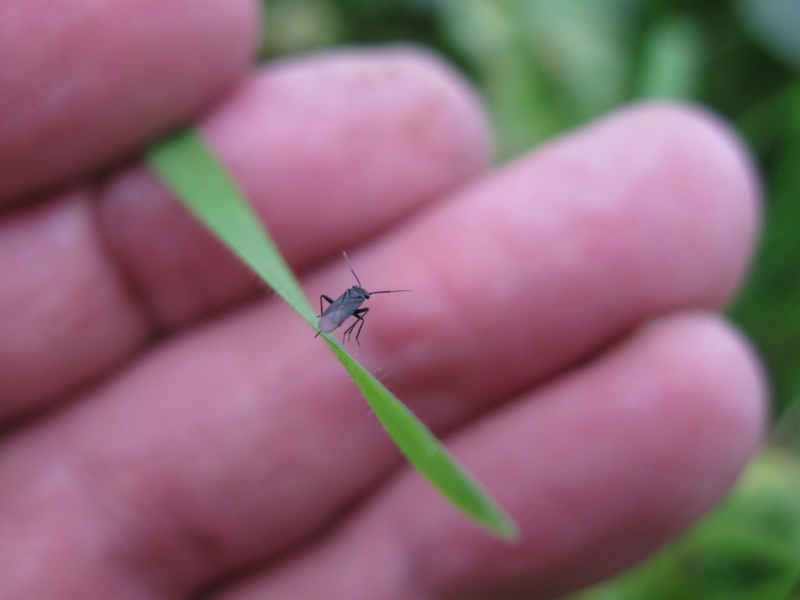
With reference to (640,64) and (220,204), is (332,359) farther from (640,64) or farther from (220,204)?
(640,64)

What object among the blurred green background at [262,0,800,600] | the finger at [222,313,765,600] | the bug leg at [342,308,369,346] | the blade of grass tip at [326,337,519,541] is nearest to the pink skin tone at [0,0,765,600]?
the finger at [222,313,765,600]

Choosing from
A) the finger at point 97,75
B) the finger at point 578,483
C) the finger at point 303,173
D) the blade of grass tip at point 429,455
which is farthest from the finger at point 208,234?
the blade of grass tip at point 429,455

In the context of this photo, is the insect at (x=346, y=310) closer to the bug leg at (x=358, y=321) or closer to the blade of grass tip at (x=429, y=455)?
the bug leg at (x=358, y=321)

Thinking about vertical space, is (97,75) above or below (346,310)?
above

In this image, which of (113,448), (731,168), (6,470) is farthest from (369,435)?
(731,168)

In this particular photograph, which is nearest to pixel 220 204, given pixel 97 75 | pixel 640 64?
pixel 97 75

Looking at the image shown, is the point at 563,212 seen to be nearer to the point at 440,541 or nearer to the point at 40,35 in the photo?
the point at 440,541
